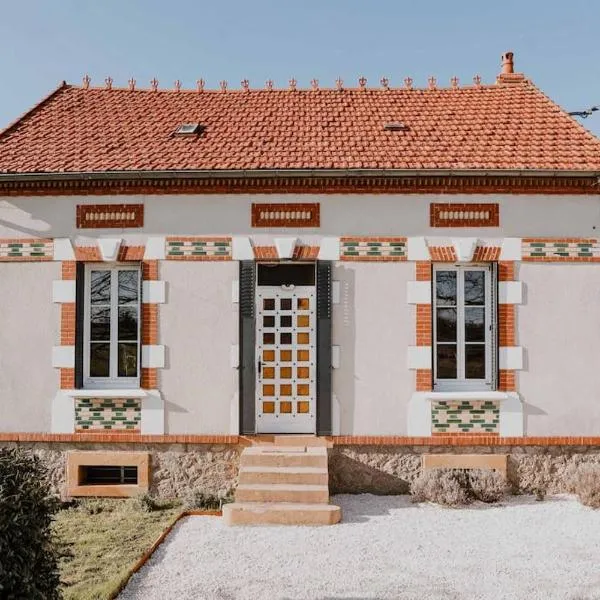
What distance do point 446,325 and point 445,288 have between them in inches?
21.1

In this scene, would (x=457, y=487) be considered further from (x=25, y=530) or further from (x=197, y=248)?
(x=25, y=530)

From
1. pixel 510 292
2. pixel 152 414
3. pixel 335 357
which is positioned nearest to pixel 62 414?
pixel 152 414

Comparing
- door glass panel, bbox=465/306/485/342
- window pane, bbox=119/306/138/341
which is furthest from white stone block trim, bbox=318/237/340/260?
window pane, bbox=119/306/138/341

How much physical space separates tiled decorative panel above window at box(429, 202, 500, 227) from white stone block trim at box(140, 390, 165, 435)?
462 centimetres

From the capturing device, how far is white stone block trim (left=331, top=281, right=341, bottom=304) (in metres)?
7.94

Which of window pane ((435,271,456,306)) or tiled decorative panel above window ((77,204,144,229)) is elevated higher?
tiled decorative panel above window ((77,204,144,229))

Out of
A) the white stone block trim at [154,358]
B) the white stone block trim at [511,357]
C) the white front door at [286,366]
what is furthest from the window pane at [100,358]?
the white stone block trim at [511,357]

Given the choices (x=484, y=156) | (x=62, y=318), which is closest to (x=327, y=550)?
(x=62, y=318)

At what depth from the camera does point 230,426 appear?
7.91 meters

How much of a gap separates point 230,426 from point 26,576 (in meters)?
4.25

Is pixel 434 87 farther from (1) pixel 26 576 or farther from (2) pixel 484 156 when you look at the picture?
(1) pixel 26 576

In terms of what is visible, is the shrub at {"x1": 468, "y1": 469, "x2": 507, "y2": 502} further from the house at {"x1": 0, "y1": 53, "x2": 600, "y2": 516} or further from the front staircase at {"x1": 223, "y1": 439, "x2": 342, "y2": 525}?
the front staircase at {"x1": 223, "y1": 439, "x2": 342, "y2": 525}

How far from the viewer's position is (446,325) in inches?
320

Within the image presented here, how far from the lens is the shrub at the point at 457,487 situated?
726 centimetres
